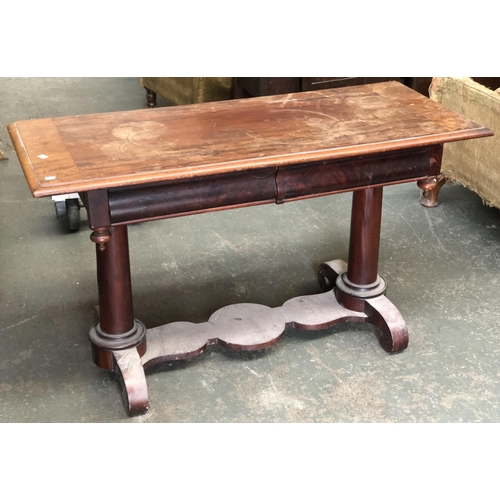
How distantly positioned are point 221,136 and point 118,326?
2.56 ft

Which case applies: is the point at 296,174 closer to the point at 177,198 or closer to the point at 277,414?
the point at 177,198

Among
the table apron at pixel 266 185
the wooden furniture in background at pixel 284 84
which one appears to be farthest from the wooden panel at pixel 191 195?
the wooden furniture in background at pixel 284 84

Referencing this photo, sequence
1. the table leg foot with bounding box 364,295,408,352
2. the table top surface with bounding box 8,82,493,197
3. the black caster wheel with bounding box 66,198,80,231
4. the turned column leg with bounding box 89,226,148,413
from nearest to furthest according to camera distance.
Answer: the table top surface with bounding box 8,82,493,197
the turned column leg with bounding box 89,226,148,413
the table leg foot with bounding box 364,295,408,352
the black caster wheel with bounding box 66,198,80,231

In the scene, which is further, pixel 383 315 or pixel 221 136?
pixel 383 315

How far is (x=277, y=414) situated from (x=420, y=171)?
99 cm

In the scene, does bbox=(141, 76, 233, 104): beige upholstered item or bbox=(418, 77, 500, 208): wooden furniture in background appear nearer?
bbox=(418, 77, 500, 208): wooden furniture in background

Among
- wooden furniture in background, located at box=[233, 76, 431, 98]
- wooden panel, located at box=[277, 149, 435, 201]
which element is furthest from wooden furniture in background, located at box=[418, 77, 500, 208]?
wooden panel, located at box=[277, 149, 435, 201]

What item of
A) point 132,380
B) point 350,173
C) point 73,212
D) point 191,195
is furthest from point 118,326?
point 73,212

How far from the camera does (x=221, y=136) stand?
8.94 ft

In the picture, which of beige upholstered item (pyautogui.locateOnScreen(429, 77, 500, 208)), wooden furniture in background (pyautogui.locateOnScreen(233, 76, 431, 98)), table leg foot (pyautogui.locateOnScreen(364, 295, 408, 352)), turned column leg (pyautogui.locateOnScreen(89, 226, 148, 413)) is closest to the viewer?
turned column leg (pyautogui.locateOnScreen(89, 226, 148, 413))

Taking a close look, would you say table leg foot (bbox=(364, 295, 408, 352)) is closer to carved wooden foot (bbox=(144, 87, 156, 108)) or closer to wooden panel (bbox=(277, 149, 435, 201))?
wooden panel (bbox=(277, 149, 435, 201))

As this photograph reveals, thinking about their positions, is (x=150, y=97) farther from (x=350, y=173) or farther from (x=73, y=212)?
(x=350, y=173)

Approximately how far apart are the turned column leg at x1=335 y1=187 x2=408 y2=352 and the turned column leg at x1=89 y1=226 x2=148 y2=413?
0.88 m

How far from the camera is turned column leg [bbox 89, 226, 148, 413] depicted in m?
2.78
